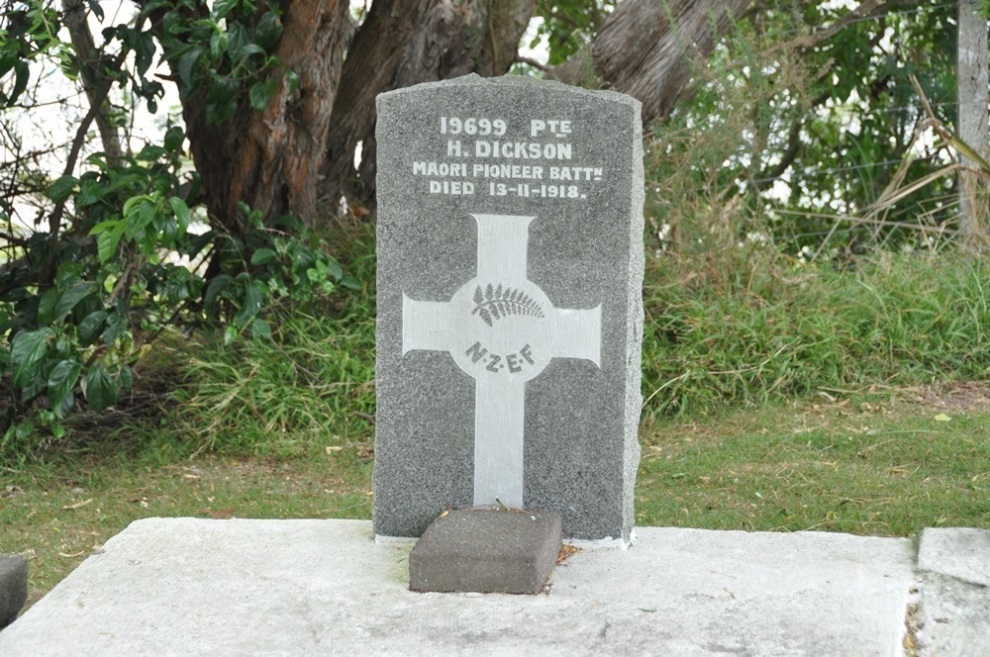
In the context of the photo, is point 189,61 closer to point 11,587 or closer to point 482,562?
point 11,587

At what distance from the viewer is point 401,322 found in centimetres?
377

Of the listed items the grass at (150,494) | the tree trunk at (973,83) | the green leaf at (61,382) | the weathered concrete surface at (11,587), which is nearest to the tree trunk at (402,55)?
the grass at (150,494)

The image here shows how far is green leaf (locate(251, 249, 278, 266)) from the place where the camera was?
5918mm

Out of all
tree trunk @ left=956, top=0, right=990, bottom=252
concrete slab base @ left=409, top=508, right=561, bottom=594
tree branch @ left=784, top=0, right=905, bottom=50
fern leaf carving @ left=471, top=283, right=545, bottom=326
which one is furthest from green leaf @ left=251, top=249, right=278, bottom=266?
tree trunk @ left=956, top=0, right=990, bottom=252

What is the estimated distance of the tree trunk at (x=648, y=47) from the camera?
730 cm

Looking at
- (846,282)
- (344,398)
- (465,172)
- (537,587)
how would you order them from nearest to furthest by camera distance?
(537,587) < (465,172) < (344,398) < (846,282)

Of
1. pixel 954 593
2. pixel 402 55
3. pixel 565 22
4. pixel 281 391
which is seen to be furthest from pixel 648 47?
pixel 954 593

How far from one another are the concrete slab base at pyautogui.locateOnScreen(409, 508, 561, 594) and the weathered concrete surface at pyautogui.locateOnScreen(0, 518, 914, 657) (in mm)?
36

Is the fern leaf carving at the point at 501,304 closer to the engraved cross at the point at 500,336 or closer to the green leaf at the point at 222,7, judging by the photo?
the engraved cross at the point at 500,336

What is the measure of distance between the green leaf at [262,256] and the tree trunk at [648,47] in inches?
88.9

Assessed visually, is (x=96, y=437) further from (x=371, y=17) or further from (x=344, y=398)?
(x=371, y=17)

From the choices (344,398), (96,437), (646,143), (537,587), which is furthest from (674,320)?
(537,587)

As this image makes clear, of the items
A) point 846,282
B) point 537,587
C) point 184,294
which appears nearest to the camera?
point 537,587

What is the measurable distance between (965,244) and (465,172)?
4.53m
